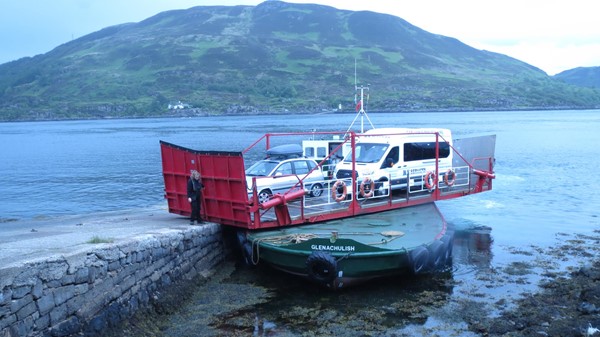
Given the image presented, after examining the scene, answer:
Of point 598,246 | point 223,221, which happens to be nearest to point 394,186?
point 223,221

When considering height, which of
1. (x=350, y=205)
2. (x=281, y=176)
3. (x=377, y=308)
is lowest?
(x=377, y=308)

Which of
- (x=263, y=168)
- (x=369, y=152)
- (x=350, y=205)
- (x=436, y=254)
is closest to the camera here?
(x=436, y=254)

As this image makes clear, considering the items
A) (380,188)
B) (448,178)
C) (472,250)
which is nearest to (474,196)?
(448,178)

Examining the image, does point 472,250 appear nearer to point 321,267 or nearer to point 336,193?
point 336,193

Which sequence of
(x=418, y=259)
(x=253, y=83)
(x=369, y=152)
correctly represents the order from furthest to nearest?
(x=253, y=83)
(x=369, y=152)
(x=418, y=259)

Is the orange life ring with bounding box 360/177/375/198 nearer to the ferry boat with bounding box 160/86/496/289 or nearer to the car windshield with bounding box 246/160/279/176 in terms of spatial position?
the ferry boat with bounding box 160/86/496/289

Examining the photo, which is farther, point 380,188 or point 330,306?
point 380,188

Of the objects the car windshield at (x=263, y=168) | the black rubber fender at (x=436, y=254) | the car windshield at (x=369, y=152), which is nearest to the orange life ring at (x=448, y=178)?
the car windshield at (x=369, y=152)

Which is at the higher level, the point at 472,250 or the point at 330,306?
the point at 330,306

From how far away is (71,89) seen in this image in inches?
6284

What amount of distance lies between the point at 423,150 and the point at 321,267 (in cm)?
848

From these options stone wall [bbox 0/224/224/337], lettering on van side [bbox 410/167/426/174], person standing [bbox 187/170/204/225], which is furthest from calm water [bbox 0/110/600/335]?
stone wall [bbox 0/224/224/337]

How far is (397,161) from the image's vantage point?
66.1ft

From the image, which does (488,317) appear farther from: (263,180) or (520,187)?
(520,187)
